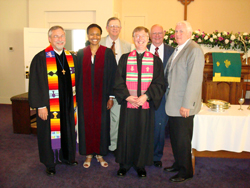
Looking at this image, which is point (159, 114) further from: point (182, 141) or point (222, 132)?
point (222, 132)

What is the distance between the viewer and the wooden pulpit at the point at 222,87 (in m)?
5.25

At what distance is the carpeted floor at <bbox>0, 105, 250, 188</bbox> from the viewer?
2447mm

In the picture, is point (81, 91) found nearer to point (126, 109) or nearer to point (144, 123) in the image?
point (126, 109)

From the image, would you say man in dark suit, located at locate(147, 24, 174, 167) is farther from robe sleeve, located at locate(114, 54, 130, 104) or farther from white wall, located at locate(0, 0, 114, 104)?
white wall, located at locate(0, 0, 114, 104)

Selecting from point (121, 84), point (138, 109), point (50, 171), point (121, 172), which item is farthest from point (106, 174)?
point (121, 84)

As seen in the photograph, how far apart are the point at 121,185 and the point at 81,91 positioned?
122 centimetres

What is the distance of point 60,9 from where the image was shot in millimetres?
6262

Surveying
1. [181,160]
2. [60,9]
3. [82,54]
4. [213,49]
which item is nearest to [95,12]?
[60,9]

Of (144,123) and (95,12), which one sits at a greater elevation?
(95,12)

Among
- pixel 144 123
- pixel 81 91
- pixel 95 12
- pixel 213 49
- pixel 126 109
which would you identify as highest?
pixel 95 12

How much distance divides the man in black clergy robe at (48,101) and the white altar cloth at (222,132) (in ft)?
5.16

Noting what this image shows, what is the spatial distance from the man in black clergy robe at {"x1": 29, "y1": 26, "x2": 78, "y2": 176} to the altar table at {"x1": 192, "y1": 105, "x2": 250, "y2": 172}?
157 cm

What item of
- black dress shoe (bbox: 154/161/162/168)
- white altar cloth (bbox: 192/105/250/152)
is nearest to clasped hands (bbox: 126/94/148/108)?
white altar cloth (bbox: 192/105/250/152)

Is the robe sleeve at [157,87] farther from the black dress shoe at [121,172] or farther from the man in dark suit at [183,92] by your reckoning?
the black dress shoe at [121,172]
